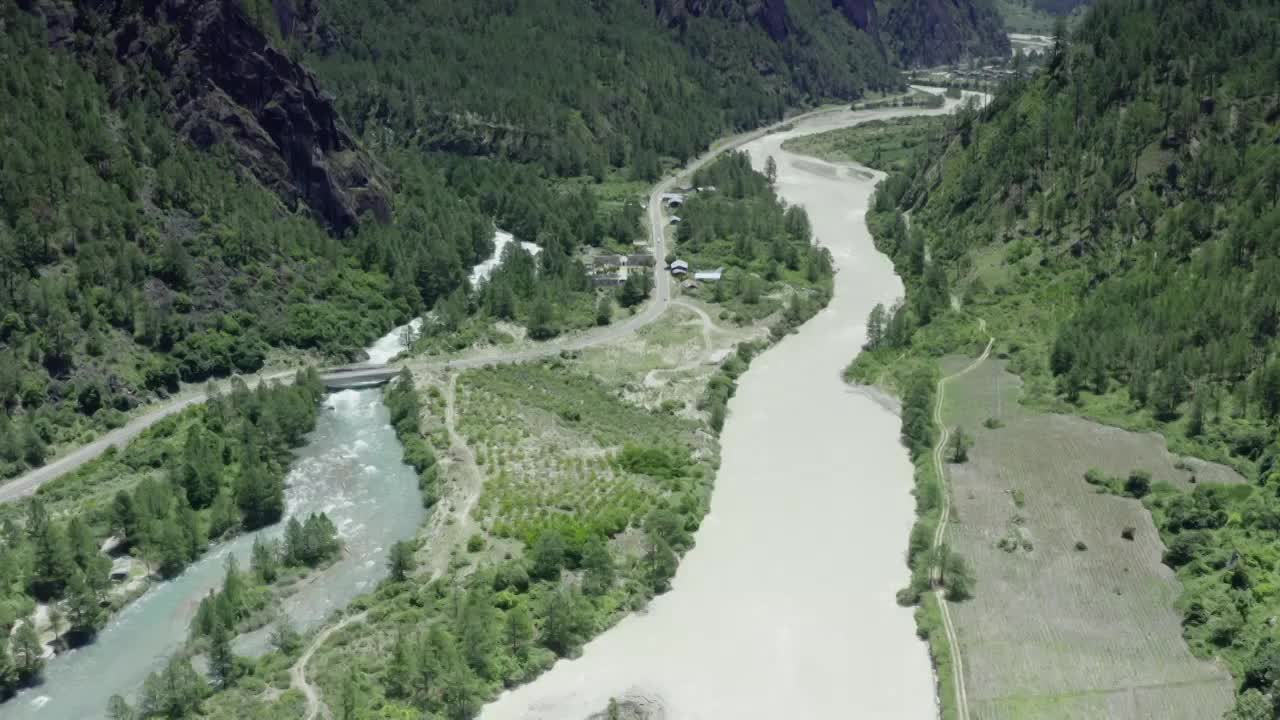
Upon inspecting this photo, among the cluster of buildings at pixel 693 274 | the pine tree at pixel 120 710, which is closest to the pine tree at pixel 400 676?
the pine tree at pixel 120 710

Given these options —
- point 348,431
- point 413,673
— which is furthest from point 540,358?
point 413,673

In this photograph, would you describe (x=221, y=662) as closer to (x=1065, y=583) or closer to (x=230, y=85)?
(x=1065, y=583)

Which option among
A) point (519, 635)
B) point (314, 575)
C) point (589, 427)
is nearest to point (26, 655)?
point (314, 575)

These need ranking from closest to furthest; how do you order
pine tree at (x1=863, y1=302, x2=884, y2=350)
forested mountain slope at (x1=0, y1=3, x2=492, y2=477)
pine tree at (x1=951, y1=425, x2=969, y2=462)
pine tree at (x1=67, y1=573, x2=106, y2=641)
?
pine tree at (x1=67, y1=573, x2=106, y2=641) → pine tree at (x1=951, y1=425, x2=969, y2=462) → forested mountain slope at (x1=0, y1=3, x2=492, y2=477) → pine tree at (x1=863, y1=302, x2=884, y2=350)

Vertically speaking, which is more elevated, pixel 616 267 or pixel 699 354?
pixel 616 267

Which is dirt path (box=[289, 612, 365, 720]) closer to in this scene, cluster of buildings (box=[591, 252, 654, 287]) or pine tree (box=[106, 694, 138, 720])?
pine tree (box=[106, 694, 138, 720])

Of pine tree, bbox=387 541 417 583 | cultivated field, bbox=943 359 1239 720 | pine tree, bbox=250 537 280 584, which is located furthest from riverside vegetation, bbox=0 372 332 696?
cultivated field, bbox=943 359 1239 720
